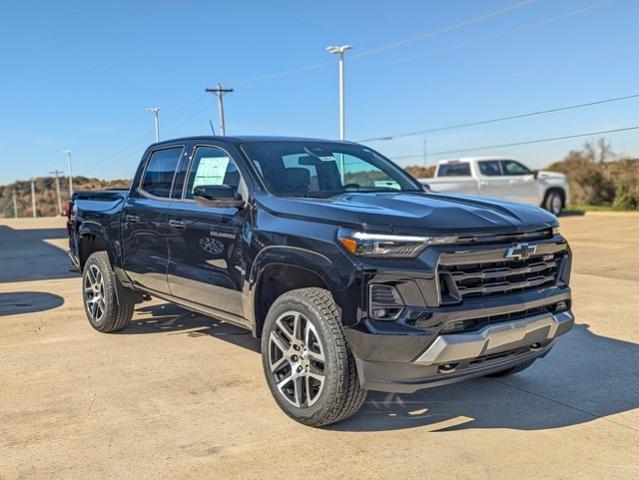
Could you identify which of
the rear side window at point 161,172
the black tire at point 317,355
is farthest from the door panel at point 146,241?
the black tire at point 317,355

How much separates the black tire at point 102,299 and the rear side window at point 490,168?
53.6 ft

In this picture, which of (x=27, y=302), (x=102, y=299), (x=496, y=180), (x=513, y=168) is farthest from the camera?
(x=513, y=168)

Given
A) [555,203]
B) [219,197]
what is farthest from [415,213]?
[555,203]

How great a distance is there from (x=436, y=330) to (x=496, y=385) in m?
1.62

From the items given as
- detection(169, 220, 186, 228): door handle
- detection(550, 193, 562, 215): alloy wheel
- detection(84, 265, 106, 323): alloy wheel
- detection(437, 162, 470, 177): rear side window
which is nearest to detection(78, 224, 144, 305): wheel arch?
detection(84, 265, 106, 323): alloy wheel

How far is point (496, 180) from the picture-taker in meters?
20.3

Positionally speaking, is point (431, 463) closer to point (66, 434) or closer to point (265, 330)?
point (265, 330)

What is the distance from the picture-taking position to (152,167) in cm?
566

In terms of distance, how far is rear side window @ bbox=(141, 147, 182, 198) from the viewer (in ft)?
17.4

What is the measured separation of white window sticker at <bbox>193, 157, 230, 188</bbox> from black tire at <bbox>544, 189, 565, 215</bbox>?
61.9ft

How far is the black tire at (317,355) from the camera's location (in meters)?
3.47

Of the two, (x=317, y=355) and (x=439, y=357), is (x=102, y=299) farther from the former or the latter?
(x=439, y=357)

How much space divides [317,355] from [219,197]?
4.36ft

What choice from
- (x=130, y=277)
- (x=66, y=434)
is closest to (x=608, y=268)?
(x=130, y=277)
